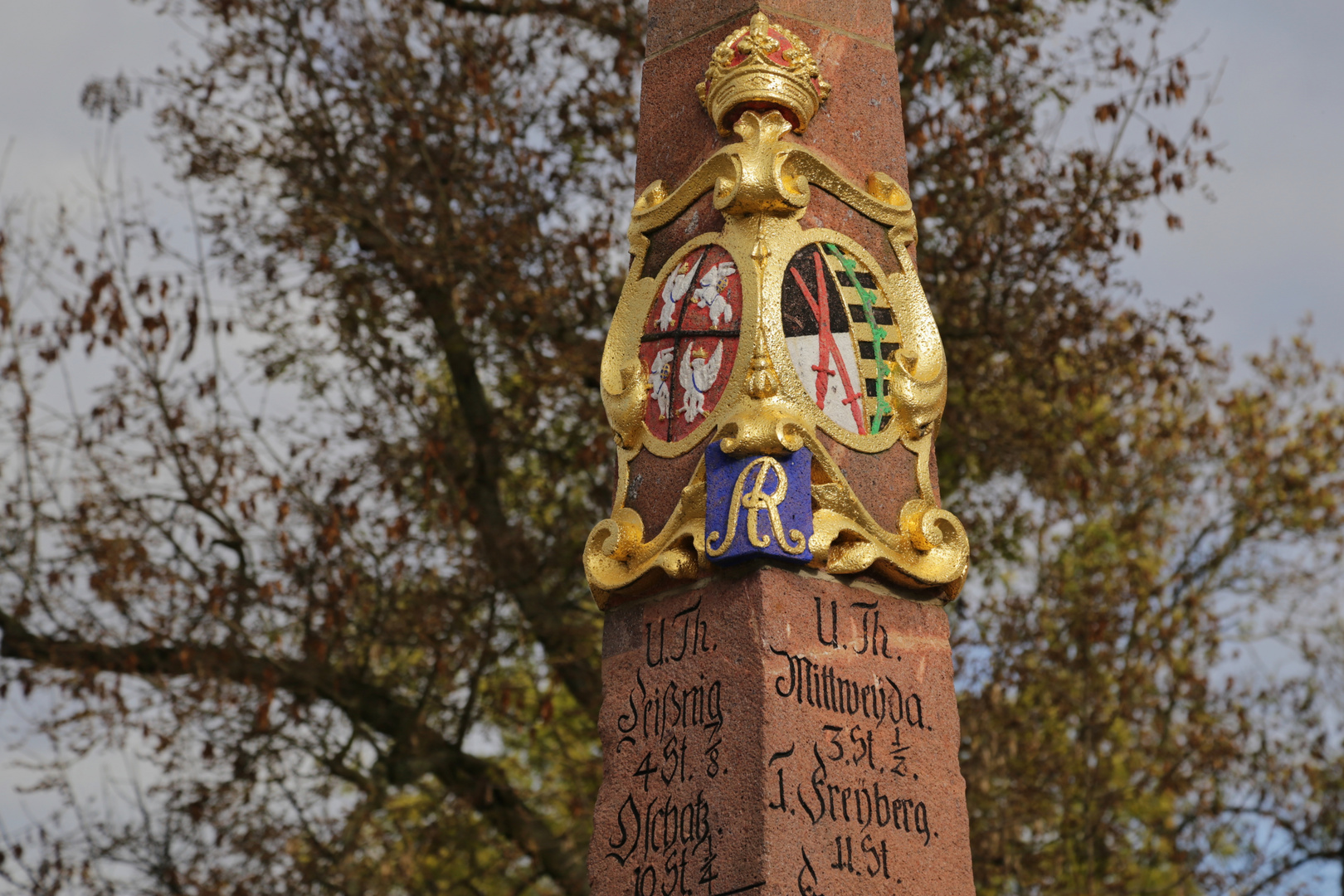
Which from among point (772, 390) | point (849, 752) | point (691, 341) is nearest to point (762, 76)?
point (691, 341)

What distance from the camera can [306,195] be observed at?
9586 mm

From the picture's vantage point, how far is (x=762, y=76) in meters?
4.43

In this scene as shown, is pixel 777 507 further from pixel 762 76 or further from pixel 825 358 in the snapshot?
pixel 762 76

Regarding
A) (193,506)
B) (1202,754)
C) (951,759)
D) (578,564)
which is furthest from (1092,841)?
(951,759)

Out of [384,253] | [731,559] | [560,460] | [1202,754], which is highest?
[384,253]

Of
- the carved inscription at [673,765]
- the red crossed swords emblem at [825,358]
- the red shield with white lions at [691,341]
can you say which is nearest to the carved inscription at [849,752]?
the carved inscription at [673,765]

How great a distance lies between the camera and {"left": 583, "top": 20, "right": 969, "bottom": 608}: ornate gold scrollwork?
4016mm

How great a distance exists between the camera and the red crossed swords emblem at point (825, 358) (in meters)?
4.17

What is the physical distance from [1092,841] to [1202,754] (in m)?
1.27

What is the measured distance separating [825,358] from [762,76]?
829mm

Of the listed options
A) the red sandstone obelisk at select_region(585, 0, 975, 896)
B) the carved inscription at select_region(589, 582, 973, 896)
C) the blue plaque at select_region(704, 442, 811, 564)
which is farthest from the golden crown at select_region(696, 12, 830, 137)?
the carved inscription at select_region(589, 582, 973, 896)

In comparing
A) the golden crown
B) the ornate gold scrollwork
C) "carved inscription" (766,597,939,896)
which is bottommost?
"carved inscription" (766,597,939,896)

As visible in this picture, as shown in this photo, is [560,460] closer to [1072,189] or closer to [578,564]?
[578,564]

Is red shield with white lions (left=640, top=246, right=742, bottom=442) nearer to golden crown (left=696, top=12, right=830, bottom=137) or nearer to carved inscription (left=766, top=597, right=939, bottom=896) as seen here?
golden crown (left=696, top=12, right=830, bottom=137)
